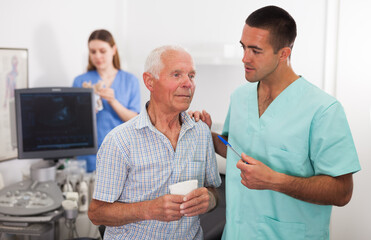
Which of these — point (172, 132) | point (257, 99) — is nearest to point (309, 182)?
point (257, 99)

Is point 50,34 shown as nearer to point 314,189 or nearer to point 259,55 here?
point 259,55

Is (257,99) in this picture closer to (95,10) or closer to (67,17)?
(67,17)

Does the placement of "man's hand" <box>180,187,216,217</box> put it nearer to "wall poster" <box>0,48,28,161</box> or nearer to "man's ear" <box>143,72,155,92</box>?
"man's ear" <box>143,72,155,92</box>

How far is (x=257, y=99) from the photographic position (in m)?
1.45

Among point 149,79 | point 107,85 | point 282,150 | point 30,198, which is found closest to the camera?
point 282,150

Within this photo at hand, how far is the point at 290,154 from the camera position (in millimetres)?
1281

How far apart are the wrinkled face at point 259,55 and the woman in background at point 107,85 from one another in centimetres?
148

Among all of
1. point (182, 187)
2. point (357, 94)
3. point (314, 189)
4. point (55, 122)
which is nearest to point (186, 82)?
point (182, 187)

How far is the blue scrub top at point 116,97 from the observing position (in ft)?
9.07

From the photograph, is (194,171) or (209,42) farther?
(209,42)

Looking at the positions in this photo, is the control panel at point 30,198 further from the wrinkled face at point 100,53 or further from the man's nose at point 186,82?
the man's nose at point 186,82

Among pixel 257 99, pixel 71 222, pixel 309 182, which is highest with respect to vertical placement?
pixel 257 99

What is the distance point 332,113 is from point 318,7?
62.0 inches

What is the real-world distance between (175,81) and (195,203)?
1.40 feet
